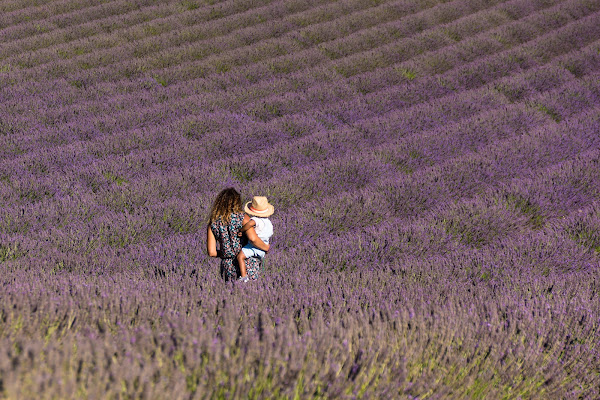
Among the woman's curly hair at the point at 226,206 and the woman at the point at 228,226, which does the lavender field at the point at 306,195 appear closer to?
the woman at the point at 228,226

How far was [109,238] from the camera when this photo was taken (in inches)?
142

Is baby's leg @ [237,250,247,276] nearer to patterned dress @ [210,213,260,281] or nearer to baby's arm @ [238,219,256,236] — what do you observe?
patterned dress @ [210,213,260,281]

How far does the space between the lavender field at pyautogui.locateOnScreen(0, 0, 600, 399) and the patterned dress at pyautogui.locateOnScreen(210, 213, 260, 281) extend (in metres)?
0.16

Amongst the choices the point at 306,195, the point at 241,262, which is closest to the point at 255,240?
the point at 241,262

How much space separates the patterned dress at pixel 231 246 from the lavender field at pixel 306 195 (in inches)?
6.4

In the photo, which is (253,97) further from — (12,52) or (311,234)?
(12,52)

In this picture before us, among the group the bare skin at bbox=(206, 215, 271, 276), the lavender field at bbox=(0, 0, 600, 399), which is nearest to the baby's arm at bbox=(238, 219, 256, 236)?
Answer: the bare skin at bbox=(206, 215, 271, 276)

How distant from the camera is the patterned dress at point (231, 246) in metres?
2.86

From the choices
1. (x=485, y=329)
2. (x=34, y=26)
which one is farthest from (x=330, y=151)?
(x=34, y=26)

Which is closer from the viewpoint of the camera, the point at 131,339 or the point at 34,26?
the point at 131,339

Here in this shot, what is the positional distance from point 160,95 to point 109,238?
3469 millimetres

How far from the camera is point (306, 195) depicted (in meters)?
4.45

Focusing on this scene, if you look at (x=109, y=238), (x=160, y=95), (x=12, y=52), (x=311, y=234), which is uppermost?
(x=12, y=52)

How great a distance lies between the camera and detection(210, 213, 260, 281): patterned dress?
9.37 ft
